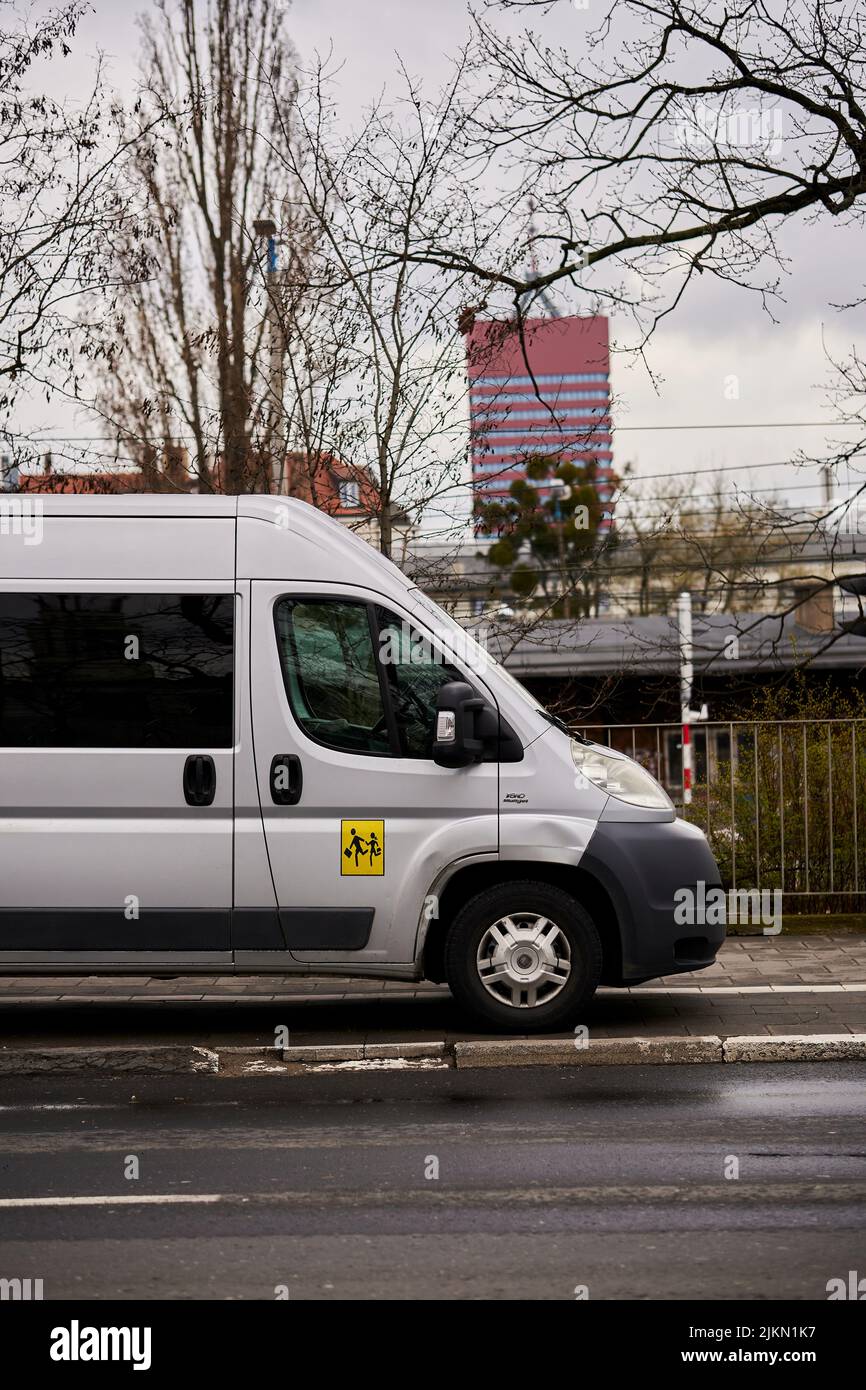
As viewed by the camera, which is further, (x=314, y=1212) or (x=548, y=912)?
(x=548, y=912)

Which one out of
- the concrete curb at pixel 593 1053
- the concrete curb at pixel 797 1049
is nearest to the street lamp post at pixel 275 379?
the concrete curb at pixel 593 1053

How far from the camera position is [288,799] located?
737 cm

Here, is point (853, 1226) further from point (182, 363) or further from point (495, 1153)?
point (182, 363)

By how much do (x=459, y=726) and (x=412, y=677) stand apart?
0.37m

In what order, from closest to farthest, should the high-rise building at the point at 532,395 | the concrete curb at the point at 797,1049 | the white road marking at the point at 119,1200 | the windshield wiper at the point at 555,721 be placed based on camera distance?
the white road marking at the point at 119,1200 < the concrete curb at the point at 797,1049 < the windshield wiper at the point at 555,721 < the high-rise building at the point at 532,395

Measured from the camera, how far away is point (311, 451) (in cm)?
Answer: 1128

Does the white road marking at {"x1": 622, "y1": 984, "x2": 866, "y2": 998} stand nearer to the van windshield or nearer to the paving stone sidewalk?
the paving stone sidewalk

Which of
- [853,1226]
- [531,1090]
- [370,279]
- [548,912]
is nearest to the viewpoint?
[853,1226]

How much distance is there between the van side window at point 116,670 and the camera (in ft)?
24.3

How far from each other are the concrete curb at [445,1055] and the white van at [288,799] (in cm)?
30

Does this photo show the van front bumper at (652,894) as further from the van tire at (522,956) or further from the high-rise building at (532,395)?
the high-rise building at (532,395)

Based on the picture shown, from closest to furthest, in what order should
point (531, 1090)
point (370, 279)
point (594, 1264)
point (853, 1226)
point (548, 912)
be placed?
point (594, 1264) < point (853, 1226) < point (531, 1090) < point (548, 912) < point (370, 279)

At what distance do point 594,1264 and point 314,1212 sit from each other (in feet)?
3.23
